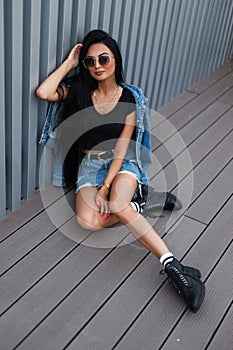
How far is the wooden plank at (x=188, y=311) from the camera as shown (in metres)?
1.95

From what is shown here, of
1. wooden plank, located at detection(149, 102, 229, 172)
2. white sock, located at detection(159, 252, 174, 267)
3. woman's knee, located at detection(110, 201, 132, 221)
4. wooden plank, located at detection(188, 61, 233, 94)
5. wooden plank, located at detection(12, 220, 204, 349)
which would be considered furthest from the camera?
wooden plank, located at detection(188, 61, 233, 94)

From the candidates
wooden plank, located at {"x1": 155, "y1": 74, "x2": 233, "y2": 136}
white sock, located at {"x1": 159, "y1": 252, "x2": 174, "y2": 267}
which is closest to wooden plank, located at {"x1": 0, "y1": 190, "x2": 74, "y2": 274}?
white sock, located at {"x1": 159, "y1": 252, "x2": 174, "y2": 267}

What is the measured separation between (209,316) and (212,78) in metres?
2.65

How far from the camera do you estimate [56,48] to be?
231 cm

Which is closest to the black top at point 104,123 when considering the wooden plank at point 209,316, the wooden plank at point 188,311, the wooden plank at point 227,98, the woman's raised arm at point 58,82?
the woman's raised arm at point 58,82

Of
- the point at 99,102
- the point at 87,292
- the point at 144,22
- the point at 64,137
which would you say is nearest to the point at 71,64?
the point at 99,102

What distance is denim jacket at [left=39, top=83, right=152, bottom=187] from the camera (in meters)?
2.44

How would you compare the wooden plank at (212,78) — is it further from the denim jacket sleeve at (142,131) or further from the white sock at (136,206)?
the white sock at (136,206)

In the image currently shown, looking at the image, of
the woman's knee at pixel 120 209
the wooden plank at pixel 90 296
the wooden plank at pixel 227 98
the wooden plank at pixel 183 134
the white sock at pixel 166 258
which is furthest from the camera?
the wooden plank at pixel 227 98

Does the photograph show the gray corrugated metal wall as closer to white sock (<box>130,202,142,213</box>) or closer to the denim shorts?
the denim shorts

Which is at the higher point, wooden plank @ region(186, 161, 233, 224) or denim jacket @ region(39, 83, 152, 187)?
denim jacket @ region(39, 83, 152, 187)

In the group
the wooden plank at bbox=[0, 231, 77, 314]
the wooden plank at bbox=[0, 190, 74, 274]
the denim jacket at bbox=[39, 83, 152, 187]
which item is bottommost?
the wooden plank at bbox=[0, 231, 77, 314]

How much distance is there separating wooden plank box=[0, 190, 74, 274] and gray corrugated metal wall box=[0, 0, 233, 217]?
6.0 inches

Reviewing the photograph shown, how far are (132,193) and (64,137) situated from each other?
18.5 inches
